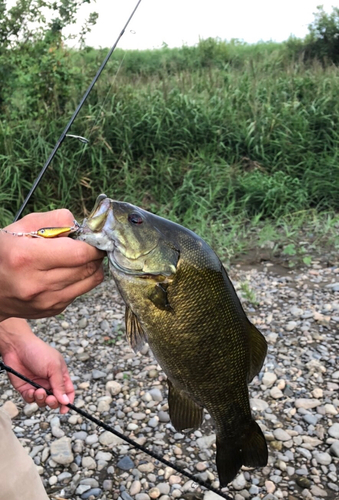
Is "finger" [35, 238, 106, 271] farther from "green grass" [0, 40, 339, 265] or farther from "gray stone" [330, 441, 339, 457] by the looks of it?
"green grass" [0, 40, 339, 265]

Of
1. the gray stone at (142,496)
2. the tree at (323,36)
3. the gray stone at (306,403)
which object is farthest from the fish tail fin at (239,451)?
the tree at (323,36)

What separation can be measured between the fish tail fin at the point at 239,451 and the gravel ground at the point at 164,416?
807 millimetres

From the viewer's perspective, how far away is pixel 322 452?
93.4 inches

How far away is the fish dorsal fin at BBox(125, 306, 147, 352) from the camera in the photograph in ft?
4.48

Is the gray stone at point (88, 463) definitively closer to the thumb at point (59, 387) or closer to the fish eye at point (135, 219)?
the thumb at point (59, 387)

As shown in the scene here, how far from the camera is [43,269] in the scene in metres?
1.18

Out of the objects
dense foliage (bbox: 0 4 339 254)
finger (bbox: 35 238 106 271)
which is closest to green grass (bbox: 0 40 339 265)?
dense foliage (bbox: 0 4 339 254)

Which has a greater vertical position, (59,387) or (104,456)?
(59,387)

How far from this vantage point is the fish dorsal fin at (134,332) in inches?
53.8

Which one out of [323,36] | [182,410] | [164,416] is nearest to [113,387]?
[164,416]

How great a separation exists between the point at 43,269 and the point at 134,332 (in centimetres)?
36

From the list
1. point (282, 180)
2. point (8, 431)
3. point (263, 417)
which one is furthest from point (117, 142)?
point (8, 431)

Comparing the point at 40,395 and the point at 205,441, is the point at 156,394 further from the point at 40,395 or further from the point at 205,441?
the point at 40,395

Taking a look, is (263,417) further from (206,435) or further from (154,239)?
(154,239)
